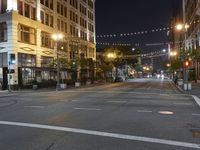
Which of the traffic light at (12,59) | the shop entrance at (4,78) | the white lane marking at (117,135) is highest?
the traffic light at (12,59)

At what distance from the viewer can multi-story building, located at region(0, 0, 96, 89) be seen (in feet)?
159

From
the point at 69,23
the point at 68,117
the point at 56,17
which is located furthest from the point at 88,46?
the point at 68,117

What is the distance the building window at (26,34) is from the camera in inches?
1969

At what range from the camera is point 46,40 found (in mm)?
59125

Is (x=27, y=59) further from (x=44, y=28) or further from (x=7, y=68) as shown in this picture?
(x=44, y=28)

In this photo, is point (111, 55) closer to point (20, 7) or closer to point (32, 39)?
point (32, 39)

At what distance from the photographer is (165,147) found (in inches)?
358

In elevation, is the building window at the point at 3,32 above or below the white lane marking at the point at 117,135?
above

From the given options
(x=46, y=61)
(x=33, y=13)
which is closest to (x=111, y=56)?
(x=46, y=61)

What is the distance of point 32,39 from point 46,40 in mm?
5505

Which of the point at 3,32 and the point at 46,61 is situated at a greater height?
the point at 3,32

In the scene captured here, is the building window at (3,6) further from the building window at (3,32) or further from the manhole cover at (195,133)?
the manhole cover at (195,133)

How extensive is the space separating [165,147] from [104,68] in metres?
82.2

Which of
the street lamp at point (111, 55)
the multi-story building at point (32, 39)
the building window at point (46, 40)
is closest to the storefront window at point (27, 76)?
the multi-story building at point (32, 39)
